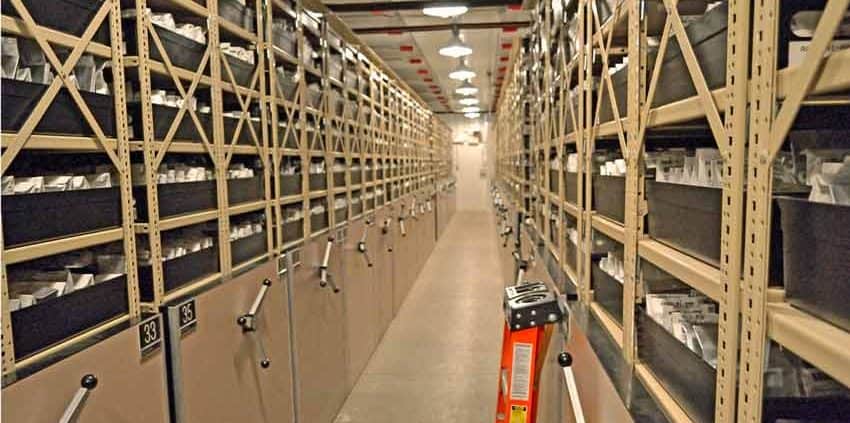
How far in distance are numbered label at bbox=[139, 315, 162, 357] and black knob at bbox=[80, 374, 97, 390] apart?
0.24 metres

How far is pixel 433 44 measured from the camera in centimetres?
687

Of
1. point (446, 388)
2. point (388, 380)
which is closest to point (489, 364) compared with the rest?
point (446, 388)

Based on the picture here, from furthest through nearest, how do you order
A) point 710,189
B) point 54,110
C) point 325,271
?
point 325,271 → point 54,110 → point 710,189

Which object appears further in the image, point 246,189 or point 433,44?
point 433,44

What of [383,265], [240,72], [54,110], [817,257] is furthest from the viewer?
[383,265]

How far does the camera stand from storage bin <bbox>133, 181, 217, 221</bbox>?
1.58 metres

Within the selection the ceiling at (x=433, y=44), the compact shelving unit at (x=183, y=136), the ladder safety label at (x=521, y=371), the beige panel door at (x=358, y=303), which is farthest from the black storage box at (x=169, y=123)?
the ceiling at (x=433, y=44)

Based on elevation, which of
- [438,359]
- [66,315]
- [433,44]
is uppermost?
[433,44]

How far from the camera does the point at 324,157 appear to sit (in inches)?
129

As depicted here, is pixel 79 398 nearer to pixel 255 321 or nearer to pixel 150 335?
pixel 150 335

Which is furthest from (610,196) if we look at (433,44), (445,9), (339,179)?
(433,44)

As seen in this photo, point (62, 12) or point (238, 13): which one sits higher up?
point (238, 13)

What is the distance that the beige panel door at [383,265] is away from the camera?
13.8 ft

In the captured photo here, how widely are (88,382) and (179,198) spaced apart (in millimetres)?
695
